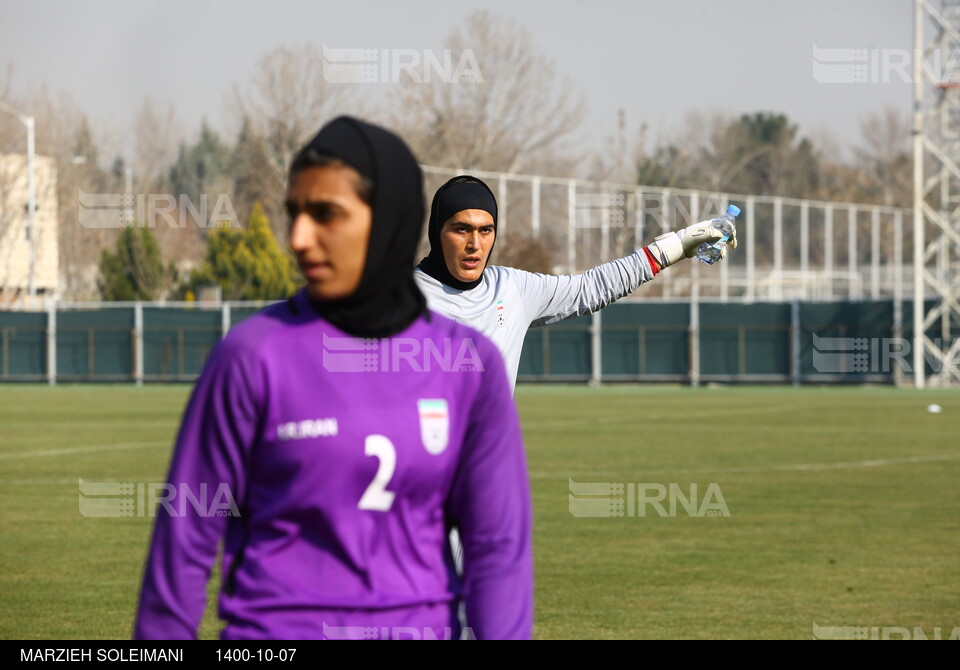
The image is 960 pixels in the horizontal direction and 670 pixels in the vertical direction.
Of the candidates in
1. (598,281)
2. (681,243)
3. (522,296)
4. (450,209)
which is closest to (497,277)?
(522,296)

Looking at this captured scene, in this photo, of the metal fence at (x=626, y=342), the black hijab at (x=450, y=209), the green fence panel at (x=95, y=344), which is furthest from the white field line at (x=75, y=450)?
the green fence panel at (x=95, y=344)

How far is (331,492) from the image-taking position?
11.9ft

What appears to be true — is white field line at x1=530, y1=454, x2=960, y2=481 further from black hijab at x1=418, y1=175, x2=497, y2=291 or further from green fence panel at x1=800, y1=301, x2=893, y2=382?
green fence panel at x1=800, y1=301, x2=893, y2=382

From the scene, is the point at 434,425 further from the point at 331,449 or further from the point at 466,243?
the point at 466,243

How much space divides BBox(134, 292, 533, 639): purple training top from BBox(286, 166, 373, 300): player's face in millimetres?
123

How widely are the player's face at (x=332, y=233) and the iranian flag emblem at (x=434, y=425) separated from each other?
0.33 m

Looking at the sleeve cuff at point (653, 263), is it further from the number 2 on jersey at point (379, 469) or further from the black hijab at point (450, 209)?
the number 2 on jersey at point (379, 469)

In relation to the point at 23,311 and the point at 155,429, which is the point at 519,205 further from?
the point at 155,429

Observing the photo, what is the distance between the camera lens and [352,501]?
363 cm

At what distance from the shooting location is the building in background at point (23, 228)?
7306cm

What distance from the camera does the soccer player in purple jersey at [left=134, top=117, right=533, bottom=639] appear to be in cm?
361

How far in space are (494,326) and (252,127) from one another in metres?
66.0

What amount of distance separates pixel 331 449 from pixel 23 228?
7926 centimetres
